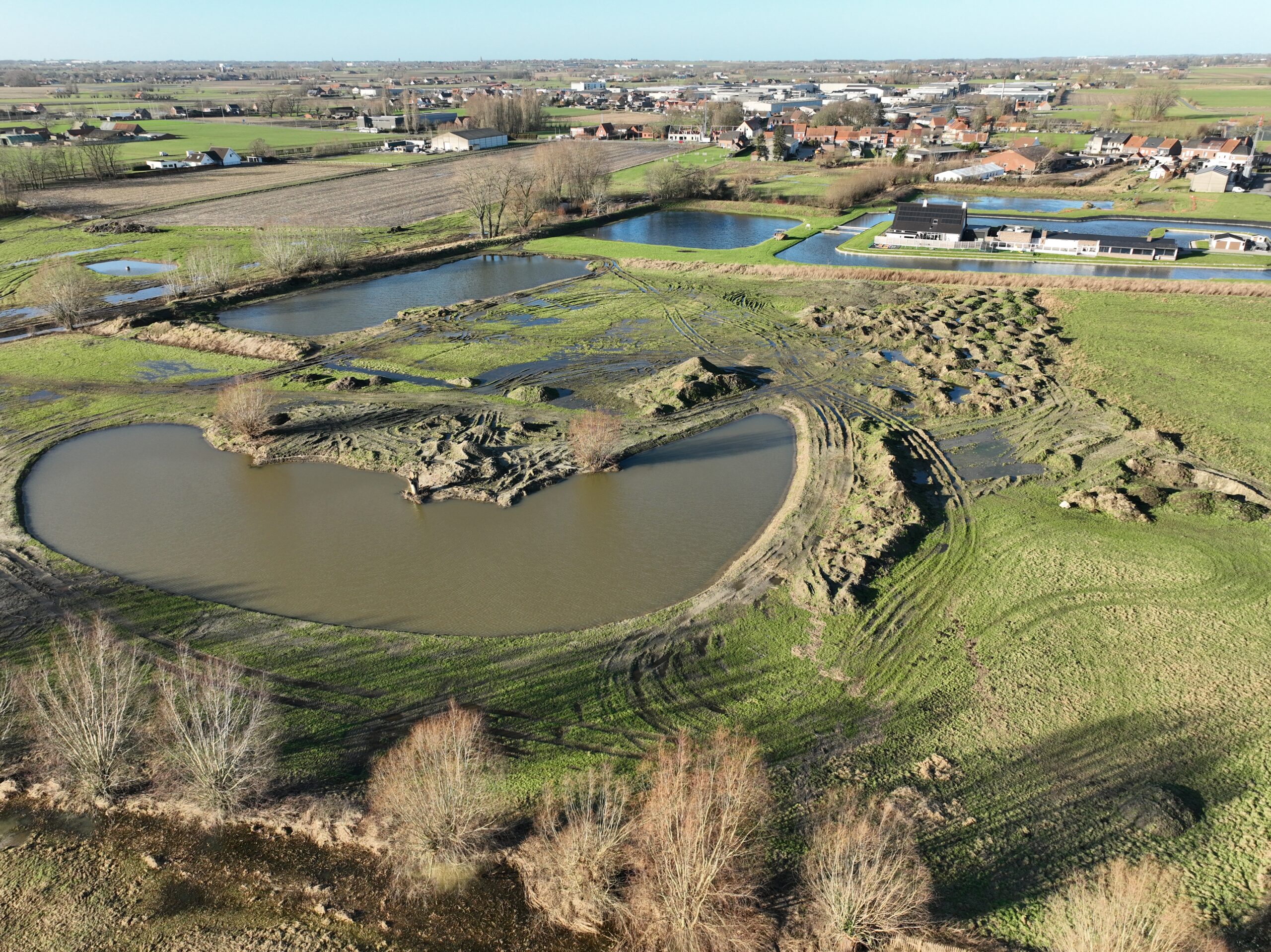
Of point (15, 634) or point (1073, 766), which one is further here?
point (15, 634)

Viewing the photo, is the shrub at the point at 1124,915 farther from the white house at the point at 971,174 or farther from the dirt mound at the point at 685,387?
the white house at the point at 971,174

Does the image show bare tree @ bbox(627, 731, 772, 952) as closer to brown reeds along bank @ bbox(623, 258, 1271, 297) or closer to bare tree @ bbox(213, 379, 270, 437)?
bare tree @ bbox(213, 379, 270, 437)

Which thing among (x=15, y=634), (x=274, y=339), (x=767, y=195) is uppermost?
(x=767, y=195)

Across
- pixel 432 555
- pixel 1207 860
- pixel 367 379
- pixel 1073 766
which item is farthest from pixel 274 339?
pixel 1207 860

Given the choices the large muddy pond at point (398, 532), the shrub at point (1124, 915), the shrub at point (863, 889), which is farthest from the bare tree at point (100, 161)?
the shrub at point (1124, 915)

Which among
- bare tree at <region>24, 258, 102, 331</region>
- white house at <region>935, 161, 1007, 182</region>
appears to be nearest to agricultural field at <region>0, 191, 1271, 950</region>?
bare tree at <region>24, 258, 102, 331</region>

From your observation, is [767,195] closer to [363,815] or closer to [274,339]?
[274,339]
